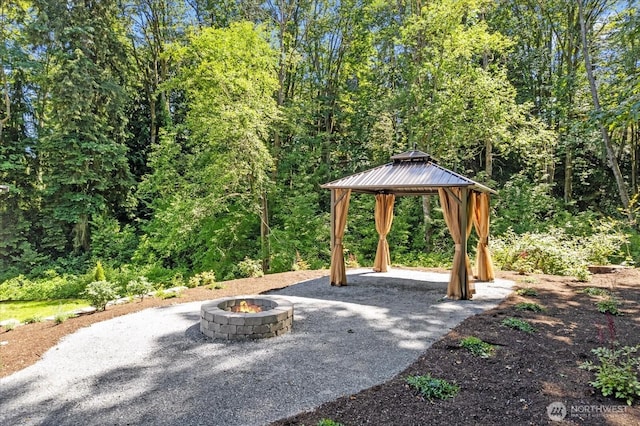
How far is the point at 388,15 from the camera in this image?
15.0m

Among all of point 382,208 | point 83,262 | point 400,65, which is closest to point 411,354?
point 382,208

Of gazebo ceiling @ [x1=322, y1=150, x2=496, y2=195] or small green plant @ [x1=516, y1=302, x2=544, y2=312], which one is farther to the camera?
gazebo ceiling @ [x1=322, y1=150, x2=496, y2=195]

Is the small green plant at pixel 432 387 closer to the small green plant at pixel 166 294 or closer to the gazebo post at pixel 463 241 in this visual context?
the gazebo post at pixel 463 241

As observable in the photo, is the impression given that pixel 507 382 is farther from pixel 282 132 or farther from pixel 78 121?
pixel 78 121

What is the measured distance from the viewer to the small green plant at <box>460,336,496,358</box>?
13.6 feet

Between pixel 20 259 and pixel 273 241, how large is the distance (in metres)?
9.15

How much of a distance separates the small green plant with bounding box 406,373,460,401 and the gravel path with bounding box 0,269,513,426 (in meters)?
0.29

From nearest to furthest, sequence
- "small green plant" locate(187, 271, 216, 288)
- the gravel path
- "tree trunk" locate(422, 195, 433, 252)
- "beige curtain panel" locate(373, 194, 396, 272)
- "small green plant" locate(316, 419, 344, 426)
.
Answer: "small green plant" locate(316, 419, 344, 426) < the gravel path < "small green plant" locate(187, 271, 216, 288) < "beige curtain panel" locate(373, 194, 396, 272) < "tree trunk" locate(422, 195, 433, 252)

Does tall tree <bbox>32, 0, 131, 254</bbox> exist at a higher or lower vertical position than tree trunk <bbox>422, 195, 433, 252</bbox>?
higher

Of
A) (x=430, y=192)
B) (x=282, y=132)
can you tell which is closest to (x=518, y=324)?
(x=430, y=192)

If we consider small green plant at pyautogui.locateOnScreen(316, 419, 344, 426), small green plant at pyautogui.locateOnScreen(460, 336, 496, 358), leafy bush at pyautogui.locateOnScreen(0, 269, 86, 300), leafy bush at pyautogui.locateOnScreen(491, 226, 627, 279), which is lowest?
leafy bush at pyautogui.locateOnScreen(0, 269, 86, 300)

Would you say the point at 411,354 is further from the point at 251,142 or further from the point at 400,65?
the point at 400,65

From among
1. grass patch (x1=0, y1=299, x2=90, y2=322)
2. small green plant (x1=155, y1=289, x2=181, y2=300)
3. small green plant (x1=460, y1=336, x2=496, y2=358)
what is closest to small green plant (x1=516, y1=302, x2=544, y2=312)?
small green plant (x1=460, y1=336, x2=496, y2=358)

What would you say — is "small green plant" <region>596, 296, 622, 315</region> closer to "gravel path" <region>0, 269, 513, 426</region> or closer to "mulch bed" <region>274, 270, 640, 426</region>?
"mulch bed" <region>274, 270, 640, 426</region>
